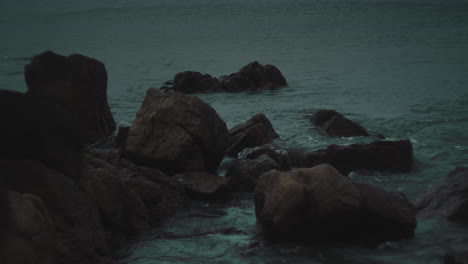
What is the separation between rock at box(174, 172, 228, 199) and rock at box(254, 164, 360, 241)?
1758 millimetres

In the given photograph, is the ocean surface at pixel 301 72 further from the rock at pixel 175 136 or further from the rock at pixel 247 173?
the rock at pixel 175 136

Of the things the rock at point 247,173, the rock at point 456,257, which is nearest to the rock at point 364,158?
the rock at point 247,173

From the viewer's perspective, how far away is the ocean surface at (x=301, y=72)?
633 centimetres

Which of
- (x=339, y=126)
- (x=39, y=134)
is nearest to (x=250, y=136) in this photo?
(x=339, y=126)

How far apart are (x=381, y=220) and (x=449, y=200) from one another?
4.25ft

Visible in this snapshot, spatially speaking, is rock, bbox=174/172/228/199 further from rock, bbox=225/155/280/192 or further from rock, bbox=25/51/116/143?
rock, bbox=25/51/116/143

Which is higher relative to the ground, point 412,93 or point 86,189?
point 86,189

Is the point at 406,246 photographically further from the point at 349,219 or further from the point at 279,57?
the point at 279,57

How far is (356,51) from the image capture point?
35.4 meters

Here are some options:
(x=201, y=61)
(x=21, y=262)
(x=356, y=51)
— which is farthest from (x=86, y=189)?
(x=356, y=51)

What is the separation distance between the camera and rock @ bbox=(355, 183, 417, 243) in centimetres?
622

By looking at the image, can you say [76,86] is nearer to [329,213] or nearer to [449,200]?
[329,213]

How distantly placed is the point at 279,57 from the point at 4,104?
29940 millimetres

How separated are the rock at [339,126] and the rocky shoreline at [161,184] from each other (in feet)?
6.42
